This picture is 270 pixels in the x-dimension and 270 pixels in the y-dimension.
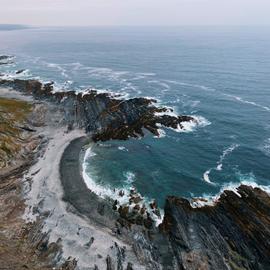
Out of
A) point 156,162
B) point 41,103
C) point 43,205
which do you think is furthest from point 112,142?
point 41,103

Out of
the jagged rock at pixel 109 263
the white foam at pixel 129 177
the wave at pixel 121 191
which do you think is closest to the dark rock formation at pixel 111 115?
the white foam at pixel 129 177

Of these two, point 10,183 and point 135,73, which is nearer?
point 10,183

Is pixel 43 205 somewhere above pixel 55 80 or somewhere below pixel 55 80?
above

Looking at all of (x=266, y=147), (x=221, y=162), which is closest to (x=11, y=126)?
(x=221, y=162)

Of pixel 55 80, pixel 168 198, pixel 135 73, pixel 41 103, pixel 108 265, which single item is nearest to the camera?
pixel 108 265

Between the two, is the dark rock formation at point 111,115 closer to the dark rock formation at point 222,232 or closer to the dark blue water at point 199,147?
the dark blue water at point 199,147

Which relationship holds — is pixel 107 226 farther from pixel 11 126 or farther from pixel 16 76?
pixel 16 76

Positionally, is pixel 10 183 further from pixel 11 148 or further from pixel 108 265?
pixel 108 265

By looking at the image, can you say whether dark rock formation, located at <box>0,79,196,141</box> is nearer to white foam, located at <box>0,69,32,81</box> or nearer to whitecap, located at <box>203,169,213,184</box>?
whitecap, located at <box>203,169,213,184</box>
